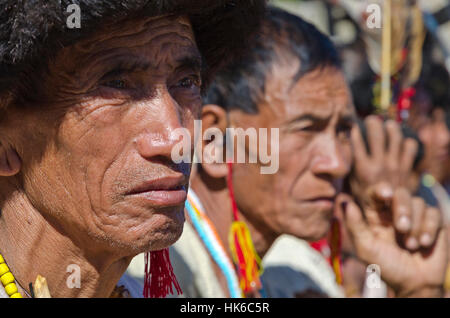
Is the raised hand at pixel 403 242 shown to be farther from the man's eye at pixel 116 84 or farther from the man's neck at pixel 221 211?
the man's eye at pixel 116 84

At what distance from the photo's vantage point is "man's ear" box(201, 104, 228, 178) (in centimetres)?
367

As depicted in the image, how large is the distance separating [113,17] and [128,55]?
6.3 inches

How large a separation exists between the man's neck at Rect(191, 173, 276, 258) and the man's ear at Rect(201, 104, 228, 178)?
88 millimetres

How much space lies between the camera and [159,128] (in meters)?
2.29

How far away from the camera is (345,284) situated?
16.1ft

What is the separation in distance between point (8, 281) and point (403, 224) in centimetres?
247

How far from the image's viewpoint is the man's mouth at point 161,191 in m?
2.29

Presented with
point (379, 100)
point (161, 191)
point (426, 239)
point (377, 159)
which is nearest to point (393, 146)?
point (377, 159)

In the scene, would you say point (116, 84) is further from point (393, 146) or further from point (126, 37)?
point (393, 146)

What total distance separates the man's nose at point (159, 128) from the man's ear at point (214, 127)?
132cm

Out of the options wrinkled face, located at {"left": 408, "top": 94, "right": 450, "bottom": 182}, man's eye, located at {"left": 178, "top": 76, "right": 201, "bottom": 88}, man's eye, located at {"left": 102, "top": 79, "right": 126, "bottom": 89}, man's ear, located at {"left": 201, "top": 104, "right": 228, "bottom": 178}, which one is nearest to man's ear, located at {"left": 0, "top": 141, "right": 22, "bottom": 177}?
man's eye, located at {"left": 102, "top": 79, "right": 126, "bottom": 89}

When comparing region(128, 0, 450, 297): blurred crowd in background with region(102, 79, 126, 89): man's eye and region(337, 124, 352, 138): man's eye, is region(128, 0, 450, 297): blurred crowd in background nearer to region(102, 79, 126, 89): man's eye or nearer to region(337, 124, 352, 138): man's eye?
region(337, 124, 352, 138): man's eye

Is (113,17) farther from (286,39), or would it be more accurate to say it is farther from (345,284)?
(345,284)

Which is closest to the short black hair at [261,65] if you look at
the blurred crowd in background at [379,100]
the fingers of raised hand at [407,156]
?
the blurred crowd in background at [379,100]
